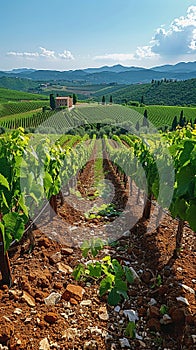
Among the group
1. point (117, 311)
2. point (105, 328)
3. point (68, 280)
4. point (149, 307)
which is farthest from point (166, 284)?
point (68, 280)

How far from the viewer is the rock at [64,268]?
4264 mm

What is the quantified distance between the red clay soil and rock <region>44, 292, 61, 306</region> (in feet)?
0.06

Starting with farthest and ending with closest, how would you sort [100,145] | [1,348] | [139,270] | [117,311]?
1. [100,145]
2. [139,270]
3. [117,311]
4. [1,348]

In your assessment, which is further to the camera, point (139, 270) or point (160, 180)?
point (160, 180)

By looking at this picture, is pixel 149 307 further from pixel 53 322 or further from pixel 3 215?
pixel 3 215

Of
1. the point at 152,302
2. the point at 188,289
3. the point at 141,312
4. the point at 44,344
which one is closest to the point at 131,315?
the point at 141,312

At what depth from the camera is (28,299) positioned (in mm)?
3416

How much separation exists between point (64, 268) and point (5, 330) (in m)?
1.54

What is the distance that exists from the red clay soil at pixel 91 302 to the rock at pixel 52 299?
2cm

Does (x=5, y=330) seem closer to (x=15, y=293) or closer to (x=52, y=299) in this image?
(x=15, y=293)

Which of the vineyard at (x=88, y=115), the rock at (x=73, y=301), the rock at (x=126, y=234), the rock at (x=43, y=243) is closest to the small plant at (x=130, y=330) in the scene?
the rock at (x=73, y=301)

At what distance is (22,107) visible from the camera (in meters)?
90.8

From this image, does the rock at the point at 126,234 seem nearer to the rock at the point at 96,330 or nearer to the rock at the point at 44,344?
the rock at the point at 96,330

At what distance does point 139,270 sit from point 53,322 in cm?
180
